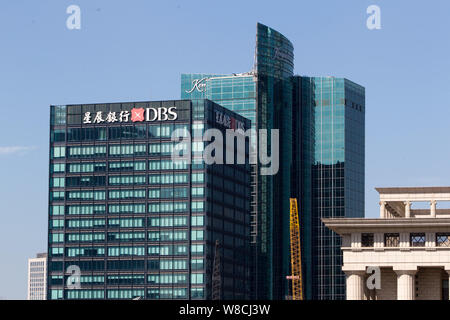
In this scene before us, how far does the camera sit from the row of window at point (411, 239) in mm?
117562

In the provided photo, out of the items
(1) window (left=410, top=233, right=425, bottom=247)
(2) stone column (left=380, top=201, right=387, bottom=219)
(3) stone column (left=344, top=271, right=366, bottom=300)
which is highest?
(2) stone column (left=380, top=201, right=387, bottom=219)

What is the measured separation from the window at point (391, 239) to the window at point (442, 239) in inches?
181

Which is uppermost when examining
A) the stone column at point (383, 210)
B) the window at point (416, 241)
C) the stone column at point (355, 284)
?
the stone column at point (383, 210)

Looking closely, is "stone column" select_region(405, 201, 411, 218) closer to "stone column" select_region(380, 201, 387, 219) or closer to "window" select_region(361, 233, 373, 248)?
"stone column" select_region(380, 201, 387, 219)

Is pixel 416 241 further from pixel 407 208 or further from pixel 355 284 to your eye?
pixel 355 284

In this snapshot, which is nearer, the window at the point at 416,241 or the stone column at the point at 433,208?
the window at the point at 416,241

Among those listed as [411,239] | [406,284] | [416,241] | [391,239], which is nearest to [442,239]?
[416,241]

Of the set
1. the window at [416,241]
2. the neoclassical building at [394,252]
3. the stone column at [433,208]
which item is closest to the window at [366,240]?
the neoclassical building at [394,252]

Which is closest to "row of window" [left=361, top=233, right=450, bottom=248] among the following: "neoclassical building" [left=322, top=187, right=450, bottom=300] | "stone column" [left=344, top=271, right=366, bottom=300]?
"neoclassical building" [left=322, top=187, right=450, bottom=300]

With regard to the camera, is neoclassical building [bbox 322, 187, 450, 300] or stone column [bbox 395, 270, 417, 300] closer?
stone column [bbox 395, 270, 417, 300]

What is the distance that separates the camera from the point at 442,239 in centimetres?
11788

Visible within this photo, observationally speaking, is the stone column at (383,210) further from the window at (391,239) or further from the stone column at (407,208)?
the window at (391,239)

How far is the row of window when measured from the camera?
386 feet
